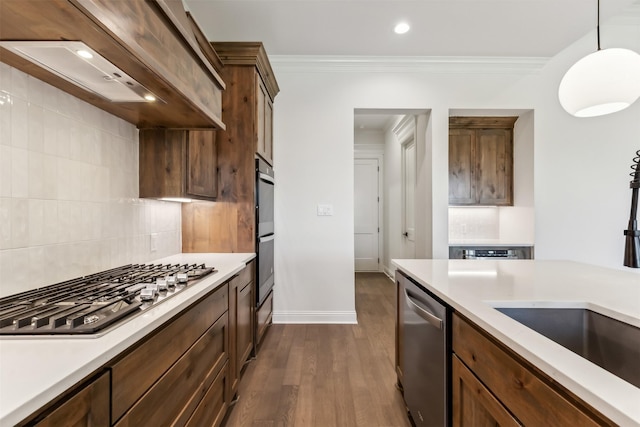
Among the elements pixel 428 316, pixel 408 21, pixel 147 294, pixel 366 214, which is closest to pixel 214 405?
pixel 147 294

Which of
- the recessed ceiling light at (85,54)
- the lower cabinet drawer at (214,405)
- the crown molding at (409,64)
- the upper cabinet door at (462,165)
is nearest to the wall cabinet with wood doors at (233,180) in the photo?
the crown molding at (409,64)

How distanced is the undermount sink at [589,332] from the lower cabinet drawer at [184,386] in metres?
1.19

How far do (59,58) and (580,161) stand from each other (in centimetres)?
428

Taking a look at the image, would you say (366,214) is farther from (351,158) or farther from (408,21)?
(408,21)

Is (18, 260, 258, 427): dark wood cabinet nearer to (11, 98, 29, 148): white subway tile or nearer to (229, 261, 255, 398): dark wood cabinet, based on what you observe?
(229, 261, 255, 398): dark wood cabinet

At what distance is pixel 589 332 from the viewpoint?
1020 mm

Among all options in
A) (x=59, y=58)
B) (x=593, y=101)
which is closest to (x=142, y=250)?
(x=59, y=58)

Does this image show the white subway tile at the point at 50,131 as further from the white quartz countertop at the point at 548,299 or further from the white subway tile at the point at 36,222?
the white quartz countertop at the point at 548,299

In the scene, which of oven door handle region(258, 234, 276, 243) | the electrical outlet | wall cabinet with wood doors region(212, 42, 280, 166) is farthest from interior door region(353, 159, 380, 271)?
the electrical outlet

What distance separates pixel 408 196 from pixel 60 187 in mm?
4141

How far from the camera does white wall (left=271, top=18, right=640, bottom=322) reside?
3139mm

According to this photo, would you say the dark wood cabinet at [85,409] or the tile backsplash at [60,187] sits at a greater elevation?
the tile backsplash at [60,187]

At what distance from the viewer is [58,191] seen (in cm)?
Answer: 128

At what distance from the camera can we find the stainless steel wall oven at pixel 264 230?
2.45 meters
